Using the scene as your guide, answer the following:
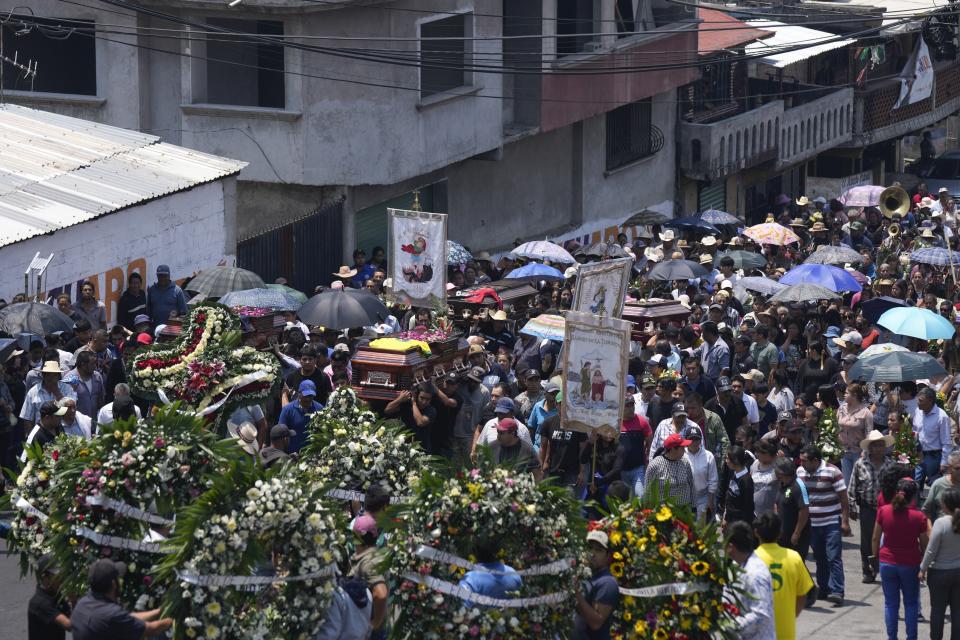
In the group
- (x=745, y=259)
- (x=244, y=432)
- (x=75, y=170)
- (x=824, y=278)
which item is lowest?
(x=745, y=259)

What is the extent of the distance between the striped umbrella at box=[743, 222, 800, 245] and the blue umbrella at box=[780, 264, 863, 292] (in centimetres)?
585

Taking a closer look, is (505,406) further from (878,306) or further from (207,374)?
(878,306)

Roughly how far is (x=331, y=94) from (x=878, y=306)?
9.09 meters

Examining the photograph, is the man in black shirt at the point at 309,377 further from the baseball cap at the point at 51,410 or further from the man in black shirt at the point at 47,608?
the man in black shirt at the point at 47,608

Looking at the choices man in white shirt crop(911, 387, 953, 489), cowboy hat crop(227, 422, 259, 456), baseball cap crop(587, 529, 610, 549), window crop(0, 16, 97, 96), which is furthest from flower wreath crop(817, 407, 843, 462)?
window crop(0, 16, 97, 96)

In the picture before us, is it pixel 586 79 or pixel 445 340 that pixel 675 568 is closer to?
pixel 445 340

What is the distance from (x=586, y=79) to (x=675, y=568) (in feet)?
76.3

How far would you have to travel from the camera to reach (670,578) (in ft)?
33.1

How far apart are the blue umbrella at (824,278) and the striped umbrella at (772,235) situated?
585cm

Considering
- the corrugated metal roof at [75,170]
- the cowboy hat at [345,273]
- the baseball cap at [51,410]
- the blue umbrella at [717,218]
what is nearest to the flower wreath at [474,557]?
the baseball cap at [51,410]

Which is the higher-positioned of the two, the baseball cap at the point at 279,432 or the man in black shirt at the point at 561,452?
the baseball cap at the point at 279,432

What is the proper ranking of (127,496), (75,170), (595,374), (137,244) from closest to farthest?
(127,496) < (595,374) < (137,244) < (75,170)

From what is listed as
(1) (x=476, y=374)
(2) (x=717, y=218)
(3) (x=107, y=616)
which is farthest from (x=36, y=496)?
(2) (x=717, y=218)

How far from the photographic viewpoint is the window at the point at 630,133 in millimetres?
35750
